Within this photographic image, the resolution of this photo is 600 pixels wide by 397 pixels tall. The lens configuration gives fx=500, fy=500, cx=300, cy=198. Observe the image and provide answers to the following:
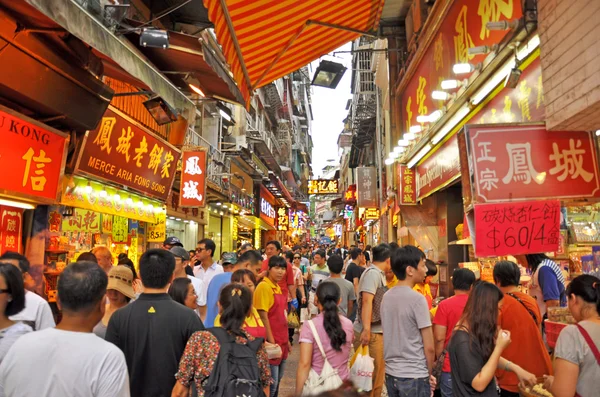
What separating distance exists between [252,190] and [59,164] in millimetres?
24074

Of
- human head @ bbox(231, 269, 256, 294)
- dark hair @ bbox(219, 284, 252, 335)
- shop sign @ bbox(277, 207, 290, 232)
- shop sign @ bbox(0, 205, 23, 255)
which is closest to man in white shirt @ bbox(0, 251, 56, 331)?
dark hair @ bbox(219, 284, 252, 335)

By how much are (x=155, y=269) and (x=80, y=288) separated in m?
1.22

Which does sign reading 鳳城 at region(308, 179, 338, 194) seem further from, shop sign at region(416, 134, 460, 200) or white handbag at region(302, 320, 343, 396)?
white handbag at region(302, 320, 343, 396)

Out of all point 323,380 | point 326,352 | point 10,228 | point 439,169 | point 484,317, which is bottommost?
point 323,380

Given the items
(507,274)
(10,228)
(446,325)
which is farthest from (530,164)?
(10,228)

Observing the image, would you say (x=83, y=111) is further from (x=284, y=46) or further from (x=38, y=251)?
(x=284, y=46)

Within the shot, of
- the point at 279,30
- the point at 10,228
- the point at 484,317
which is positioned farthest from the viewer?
the point at 10,228

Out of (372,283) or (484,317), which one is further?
(372,283)

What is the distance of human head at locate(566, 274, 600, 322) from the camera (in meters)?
3.42

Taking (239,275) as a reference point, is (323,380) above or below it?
below

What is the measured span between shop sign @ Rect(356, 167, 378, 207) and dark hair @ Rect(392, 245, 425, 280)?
23272 mm

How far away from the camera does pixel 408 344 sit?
4.44 meters

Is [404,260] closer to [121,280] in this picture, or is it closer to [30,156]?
[121,280]

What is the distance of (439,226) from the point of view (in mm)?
14602
